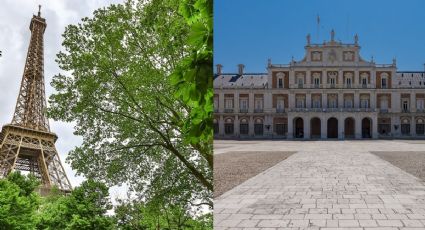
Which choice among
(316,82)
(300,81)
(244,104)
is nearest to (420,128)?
(316,82)

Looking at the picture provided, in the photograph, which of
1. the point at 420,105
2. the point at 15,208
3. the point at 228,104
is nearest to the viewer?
the point at 420,105

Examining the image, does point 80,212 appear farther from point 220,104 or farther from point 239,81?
point 239,81

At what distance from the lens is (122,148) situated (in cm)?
984

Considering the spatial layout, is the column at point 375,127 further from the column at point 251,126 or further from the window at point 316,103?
the column at point 251,126

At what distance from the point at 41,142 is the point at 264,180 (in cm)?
2003

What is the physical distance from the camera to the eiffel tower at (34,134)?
2244 centimetres

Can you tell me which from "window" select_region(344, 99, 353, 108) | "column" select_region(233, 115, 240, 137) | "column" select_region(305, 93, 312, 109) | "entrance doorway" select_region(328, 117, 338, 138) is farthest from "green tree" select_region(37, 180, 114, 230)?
"window" select_region(344, 99, 353, 108)

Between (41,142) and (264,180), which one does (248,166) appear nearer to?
(264,180)

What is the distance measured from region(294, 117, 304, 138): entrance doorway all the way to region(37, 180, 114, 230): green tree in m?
10.2

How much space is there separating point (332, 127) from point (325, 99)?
0.26 m

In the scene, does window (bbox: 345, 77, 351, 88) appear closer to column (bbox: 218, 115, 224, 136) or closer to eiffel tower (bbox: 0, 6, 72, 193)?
column (bbox: 218, 115, 224, 136)

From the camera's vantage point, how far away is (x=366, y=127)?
15.6 feet

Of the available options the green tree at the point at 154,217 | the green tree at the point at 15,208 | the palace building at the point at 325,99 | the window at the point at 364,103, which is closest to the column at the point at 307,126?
the palace building at the point at 325,99

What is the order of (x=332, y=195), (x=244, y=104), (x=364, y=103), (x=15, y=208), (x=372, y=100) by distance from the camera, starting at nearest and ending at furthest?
(x=332, y=195)
(x=364, y=103)
(x=372, y=100)
(x=244, y=104)
(x=15, y=208)
